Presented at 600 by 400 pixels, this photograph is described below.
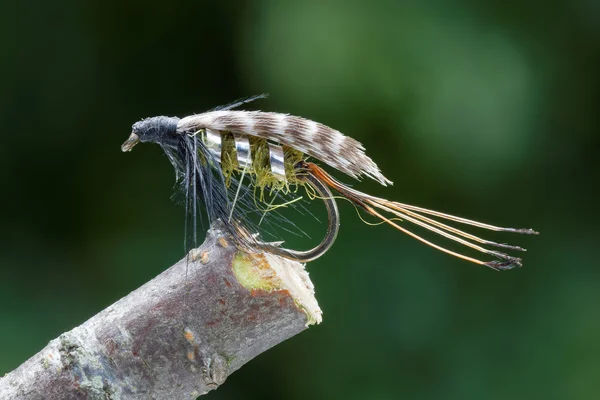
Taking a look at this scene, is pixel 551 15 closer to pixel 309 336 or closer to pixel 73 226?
pixel 309 336

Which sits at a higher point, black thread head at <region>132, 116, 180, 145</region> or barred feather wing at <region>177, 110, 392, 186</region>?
black thread head at <region>132, 116, 180, 145</region>

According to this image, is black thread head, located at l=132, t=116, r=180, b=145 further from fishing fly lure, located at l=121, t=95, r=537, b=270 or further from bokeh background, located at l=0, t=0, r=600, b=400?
bokeh background, located at l=0, t=0, r=600, b=400

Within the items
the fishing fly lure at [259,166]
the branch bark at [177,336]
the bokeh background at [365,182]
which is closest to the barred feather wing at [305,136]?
the fishing fly lure at [259,166]

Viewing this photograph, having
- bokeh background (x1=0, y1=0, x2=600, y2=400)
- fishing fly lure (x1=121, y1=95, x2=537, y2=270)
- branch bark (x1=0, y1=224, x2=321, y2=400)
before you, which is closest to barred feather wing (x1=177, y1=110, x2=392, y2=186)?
fishing fly lure (x1=121, y1=95, x2=537, y2=270)

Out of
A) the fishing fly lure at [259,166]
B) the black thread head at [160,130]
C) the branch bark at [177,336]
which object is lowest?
the branch bark at [177,336]

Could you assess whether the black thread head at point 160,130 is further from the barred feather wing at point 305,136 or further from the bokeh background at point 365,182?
the bokeh background at point 365,182

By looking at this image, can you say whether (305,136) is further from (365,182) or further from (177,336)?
(365,182)
